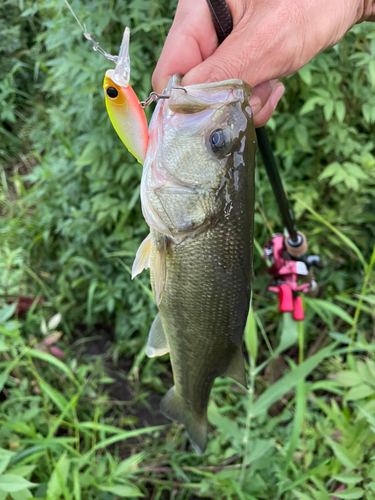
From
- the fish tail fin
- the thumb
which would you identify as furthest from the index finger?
the fish tail fin

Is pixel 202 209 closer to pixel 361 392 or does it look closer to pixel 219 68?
pixel 219 68

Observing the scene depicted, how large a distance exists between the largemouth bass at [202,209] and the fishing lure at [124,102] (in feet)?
0.16

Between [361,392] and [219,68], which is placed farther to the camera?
[361,392]

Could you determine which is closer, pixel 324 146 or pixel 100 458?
pixel 100 458

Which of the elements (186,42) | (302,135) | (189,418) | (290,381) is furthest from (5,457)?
(302,135)

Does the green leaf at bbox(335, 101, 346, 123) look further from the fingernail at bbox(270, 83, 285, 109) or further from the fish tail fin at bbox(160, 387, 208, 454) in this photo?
the fish tail fin at bbox(160, 387, 208, 454)

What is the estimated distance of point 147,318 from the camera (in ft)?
7.88

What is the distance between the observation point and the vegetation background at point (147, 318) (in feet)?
5.32

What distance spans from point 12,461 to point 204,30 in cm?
204

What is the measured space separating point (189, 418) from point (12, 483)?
692 mm

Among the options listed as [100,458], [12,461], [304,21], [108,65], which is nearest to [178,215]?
[304,21]

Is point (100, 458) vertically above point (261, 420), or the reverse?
point (100, 458)

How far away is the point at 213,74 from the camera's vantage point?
1031 mm

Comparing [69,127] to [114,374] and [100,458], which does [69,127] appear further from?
[100,458]
